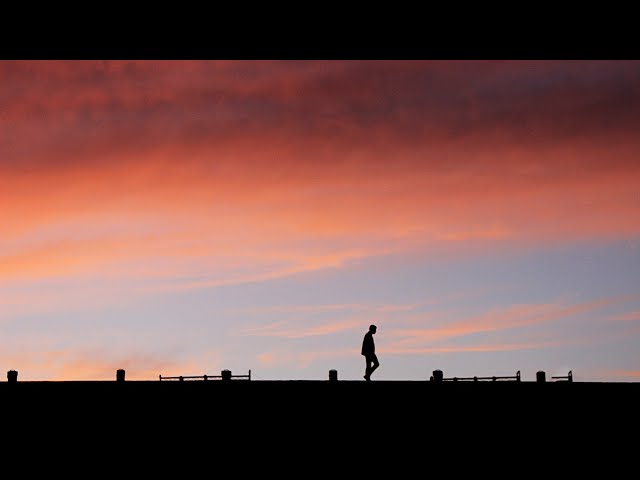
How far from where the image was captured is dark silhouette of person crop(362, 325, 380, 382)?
75.5 ft

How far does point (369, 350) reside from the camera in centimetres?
2309

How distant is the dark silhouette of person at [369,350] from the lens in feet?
75.5
